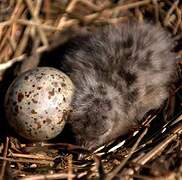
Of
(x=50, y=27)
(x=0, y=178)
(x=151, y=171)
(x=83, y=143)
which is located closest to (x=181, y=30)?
(x=50, y=27)

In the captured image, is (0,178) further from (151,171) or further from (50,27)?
(50,27)

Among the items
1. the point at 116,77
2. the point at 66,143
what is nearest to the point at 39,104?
the point at 66,143

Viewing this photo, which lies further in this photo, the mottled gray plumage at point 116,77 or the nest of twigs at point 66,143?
the mottled gray plumage at point 116,77

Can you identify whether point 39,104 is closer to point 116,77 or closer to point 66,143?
point 66,143
